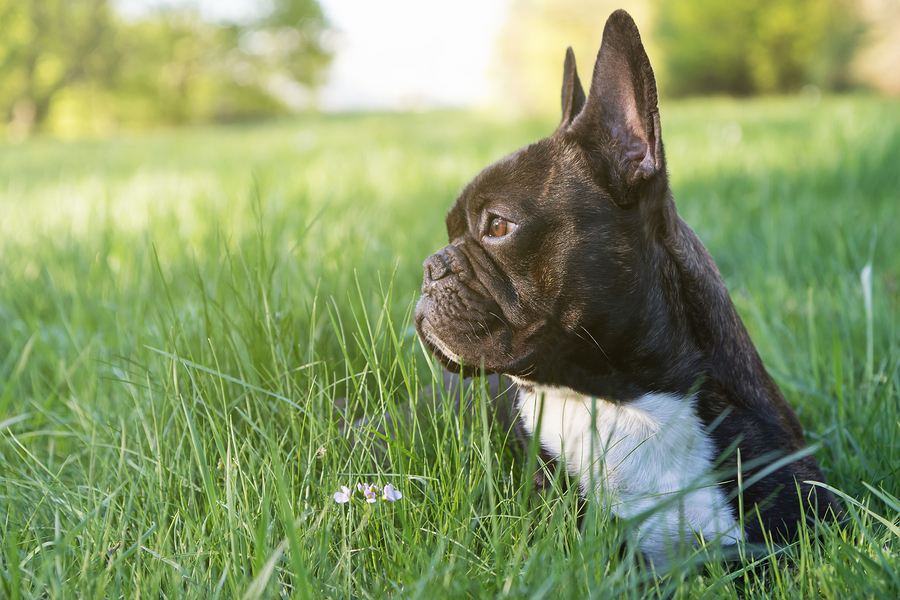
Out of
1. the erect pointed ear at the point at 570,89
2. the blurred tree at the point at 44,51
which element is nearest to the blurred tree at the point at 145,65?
the blurred tree at the point at 44,51

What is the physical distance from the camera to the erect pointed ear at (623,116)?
1.60m

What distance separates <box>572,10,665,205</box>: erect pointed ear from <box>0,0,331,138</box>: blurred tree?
32024 millimetres

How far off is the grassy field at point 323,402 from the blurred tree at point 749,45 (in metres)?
18.5

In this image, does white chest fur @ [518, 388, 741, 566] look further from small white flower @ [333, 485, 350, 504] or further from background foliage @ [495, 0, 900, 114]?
background foliage @ [495, 0, 900, 114]

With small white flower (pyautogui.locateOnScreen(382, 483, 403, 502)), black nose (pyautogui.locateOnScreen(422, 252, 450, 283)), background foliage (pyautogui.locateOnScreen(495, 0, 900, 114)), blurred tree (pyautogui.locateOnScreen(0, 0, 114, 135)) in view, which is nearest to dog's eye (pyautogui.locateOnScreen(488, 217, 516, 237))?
black nose (pyautogui.locateOnScreen(422, 252, 450, 283))

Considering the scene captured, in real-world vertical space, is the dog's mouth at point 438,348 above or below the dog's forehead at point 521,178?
below

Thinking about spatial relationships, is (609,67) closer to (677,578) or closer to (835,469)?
(677,578)

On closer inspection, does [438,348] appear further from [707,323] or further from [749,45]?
[749,45]

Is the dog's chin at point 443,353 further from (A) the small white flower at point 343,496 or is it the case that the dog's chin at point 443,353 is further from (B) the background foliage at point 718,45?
(B) the background foliage at point 718,45

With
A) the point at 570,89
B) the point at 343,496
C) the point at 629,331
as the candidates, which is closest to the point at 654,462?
the point at 629,331

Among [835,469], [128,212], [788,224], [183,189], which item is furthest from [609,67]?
[183,189]

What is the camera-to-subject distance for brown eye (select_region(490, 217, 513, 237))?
70.9 inches

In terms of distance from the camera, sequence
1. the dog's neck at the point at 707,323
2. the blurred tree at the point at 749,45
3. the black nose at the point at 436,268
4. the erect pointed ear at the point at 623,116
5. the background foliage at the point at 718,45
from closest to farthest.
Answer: the erect pointed ear at the point at 623,116
the dog's neck at the point at 707,323
the black nose at the point at 436,268
the background foliage at the point at 718,45
the blurred tree at the point at 749,45

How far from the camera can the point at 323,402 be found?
1917 mm
